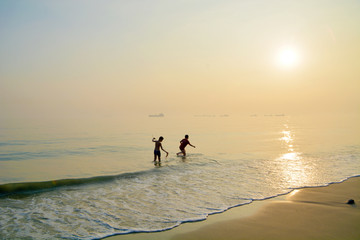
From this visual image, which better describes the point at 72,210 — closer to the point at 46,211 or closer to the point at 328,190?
the point at 46,211

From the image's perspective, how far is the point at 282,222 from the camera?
7.50 m

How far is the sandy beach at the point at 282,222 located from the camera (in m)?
6.68

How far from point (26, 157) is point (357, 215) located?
26347 millimetres

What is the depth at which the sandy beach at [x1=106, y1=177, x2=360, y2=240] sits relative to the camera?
668 cm

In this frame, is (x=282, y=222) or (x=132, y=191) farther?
(x=132, y=191)

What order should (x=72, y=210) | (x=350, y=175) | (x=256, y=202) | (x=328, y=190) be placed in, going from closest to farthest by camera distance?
(x=72, y=210) < (x=256, y=202) < (x=328, y=190) < (x=350, y=175)

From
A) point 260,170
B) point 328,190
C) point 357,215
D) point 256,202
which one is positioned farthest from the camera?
point 260,170

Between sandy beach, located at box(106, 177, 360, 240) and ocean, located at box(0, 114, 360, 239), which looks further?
ocean, located at box(0, 114, 360, 239)

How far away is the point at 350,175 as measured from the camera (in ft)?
46.5

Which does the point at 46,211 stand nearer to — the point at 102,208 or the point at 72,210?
the point at 72,210

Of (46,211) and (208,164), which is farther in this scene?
(208,164)

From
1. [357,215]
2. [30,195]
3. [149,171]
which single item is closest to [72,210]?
[30,195]

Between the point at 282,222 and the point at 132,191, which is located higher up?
the point at 282,222

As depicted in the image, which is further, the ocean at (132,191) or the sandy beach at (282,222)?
the ocean at (132,191)
